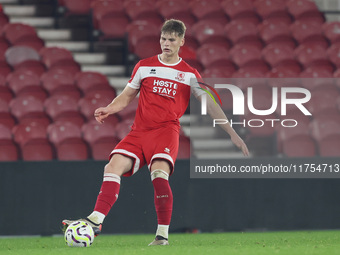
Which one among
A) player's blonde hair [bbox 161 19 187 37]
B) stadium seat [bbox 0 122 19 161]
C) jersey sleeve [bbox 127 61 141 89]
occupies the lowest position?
stadium seat [bbox 0 122 19 161]

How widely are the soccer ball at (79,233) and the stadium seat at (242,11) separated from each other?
21.7ft

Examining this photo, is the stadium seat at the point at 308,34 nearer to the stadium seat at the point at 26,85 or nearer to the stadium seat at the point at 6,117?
the stadium seat at the point at 26,85

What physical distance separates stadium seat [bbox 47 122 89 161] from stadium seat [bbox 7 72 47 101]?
0.87 meters

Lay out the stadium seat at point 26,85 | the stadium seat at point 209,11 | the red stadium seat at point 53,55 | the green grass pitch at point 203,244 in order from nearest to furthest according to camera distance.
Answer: the green grass pitch at point 203,244, the stadium seat at point 26,85, the red stadium seat at point 53,55, the stadium seat at point 209,11

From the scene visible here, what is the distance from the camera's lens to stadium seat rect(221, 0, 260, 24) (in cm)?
1069

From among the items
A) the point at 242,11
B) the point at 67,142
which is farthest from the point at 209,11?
the point at 67,142

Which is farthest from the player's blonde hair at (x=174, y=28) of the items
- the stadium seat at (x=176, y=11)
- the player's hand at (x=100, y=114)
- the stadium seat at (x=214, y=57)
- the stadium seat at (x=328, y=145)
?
the stadium seat at (x=176, y=11)

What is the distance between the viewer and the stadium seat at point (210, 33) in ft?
33.0

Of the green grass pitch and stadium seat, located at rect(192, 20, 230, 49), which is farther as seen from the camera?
stadium seat, located at rect(192, 20, 230, 49)

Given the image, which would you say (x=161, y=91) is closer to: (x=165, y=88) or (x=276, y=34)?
(x=165, y=88)

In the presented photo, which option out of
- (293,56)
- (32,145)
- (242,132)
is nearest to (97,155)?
(32,145)

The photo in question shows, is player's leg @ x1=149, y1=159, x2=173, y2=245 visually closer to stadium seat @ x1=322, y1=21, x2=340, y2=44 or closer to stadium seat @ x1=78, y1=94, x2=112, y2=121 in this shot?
stadium seat @ x1=78, y1=94, x2=112, y2=121

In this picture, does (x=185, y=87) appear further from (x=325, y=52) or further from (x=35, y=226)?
(x=325, y=52)

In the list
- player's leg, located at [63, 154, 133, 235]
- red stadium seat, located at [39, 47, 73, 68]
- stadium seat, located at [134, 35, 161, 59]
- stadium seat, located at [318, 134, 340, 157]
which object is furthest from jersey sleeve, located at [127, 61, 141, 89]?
stadium seat, located at [134, 35, 161, 59]
